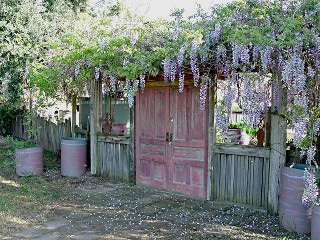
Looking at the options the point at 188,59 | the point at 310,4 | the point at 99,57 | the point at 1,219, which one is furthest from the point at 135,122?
the point at 310,4

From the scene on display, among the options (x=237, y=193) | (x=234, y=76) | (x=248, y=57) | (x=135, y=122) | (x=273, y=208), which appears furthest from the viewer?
(x=135, y=122)

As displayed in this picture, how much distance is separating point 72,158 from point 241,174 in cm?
344

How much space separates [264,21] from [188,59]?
3.35ft

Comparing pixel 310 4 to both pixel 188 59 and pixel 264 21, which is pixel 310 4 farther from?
pixel 188 59

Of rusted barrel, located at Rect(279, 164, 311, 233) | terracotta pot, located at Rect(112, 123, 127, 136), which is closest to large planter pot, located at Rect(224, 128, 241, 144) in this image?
rusted barrel, located at Rect(279, 164, 311, 233)

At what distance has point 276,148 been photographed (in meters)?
4.98

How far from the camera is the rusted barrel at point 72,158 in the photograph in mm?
7363

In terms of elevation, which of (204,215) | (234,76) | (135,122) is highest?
(234,76)

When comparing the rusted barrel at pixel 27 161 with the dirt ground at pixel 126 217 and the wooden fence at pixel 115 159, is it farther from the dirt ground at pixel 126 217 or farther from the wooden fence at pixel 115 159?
the wooden fence at pixel 115 159

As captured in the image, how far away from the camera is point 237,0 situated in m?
4.84

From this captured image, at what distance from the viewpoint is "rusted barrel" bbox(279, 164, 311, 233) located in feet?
14.0

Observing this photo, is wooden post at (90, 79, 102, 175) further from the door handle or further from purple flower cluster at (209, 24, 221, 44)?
purple flower cluster at (209, 24, 221, 44)

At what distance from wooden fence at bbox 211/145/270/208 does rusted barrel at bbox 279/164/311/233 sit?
2.39 feet

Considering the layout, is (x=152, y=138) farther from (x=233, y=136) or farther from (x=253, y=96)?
Answer: (x=253, y=96)
